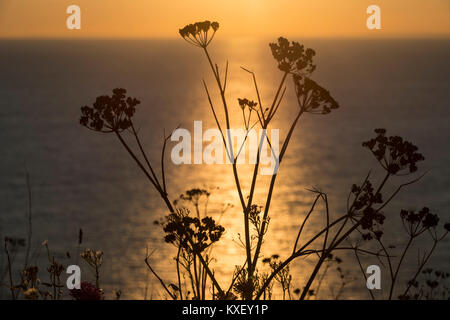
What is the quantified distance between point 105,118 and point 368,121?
148102 millimetres

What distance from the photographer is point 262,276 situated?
12.5 feet

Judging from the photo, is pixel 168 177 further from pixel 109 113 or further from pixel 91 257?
pixel 109 113

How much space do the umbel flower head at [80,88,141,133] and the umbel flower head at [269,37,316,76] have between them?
0.81 metres

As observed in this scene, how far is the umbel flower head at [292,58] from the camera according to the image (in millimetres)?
3582

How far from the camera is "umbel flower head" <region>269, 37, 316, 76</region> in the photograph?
11.8 ft

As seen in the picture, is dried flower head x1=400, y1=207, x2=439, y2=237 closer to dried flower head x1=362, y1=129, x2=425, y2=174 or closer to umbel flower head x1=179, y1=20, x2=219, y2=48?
dried flower head x1=362, y1=129, x2=425, y2=174

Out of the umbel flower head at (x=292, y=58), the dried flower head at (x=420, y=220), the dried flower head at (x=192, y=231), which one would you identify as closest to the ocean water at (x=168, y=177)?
the dried flower head at (x=420, y=220)

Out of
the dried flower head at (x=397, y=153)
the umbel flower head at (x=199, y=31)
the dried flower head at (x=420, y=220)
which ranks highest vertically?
the umbel flower head at (x=199, y=31)

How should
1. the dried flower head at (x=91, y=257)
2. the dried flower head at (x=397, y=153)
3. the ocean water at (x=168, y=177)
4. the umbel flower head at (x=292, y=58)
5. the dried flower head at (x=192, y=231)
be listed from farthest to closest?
the ocean water at (x=168, y=177) < the dried flower head at (x=91, y=257) < the umbel flower head at (x=292, y=58) < the dried flower head at (x=397, y=153) < the dried flower head at (x=192, y=231)

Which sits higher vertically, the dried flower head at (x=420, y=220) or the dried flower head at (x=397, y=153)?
the dried flower head at (x=397, y=153)

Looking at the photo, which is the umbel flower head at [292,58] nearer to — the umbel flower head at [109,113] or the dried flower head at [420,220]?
the umbel flower head at [109,113]

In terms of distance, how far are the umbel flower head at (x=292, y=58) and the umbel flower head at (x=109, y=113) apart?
806mm

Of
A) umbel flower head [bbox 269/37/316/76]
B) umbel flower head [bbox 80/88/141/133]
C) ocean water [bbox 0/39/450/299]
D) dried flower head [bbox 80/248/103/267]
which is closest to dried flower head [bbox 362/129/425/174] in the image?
umbel flower head [bbox 269/37/316/76]
